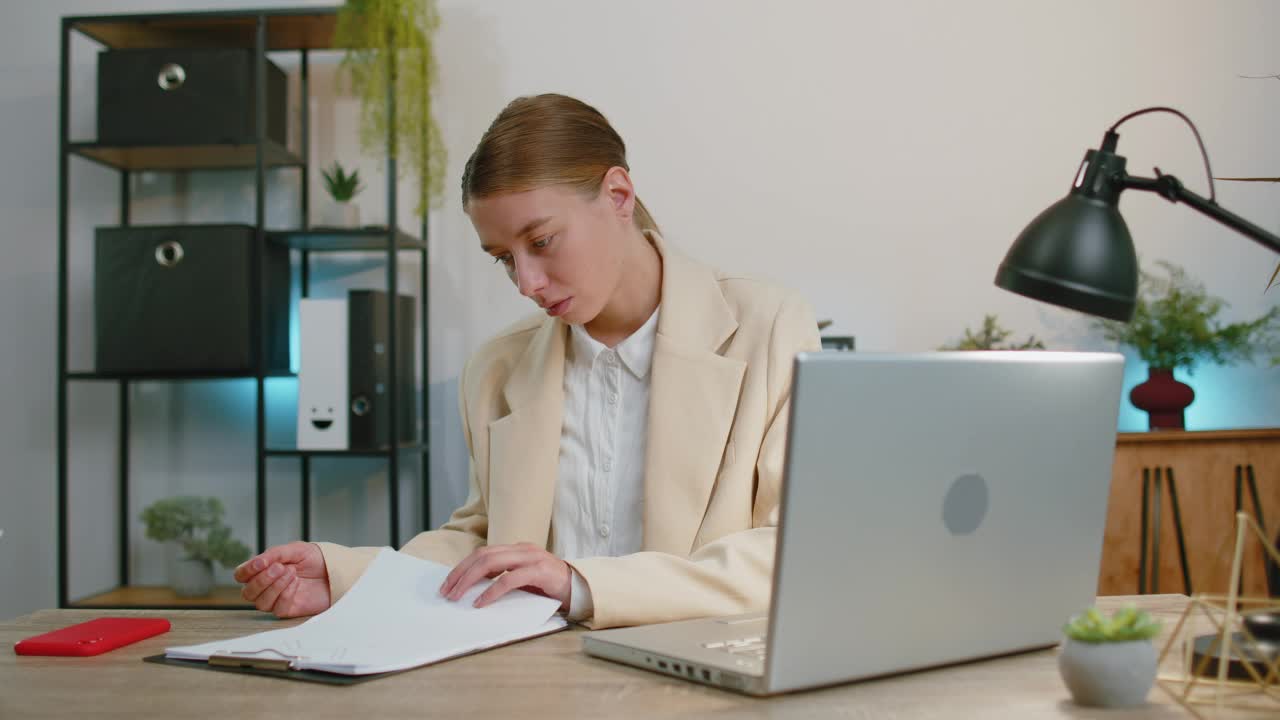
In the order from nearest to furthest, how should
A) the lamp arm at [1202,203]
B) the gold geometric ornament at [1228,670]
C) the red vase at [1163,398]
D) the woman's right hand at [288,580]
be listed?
the gold geometric ornament at [1228,670], the lamp arm at [1202,203], the woman's right hand at [288,580], the red vase at [1163,398]

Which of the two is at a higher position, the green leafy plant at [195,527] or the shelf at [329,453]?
the shelf at [329,453]

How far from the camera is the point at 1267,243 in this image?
0.83 meters

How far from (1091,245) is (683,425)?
0.69 m

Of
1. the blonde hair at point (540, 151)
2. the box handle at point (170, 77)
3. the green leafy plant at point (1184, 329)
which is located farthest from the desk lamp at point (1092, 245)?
the box handle at point (170, 77)

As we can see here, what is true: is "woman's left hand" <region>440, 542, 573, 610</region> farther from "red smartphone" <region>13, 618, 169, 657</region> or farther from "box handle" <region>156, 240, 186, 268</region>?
"box handle" <region>156, 240, 186, 268</region>

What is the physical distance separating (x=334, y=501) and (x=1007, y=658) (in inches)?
91.1

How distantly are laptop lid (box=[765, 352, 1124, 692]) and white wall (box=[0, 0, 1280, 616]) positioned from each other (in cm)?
197

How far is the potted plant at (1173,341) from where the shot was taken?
2.58 m

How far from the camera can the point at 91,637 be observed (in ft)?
3.36

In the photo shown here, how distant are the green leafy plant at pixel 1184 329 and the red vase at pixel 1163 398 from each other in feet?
0.13

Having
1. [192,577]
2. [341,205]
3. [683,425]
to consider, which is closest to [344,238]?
[341,205]

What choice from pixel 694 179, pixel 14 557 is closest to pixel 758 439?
pixel 694 179

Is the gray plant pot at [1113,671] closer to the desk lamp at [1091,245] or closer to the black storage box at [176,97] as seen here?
the desk lamp at [1091,245]

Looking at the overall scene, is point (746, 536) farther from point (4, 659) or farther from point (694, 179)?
point (694, 179)
